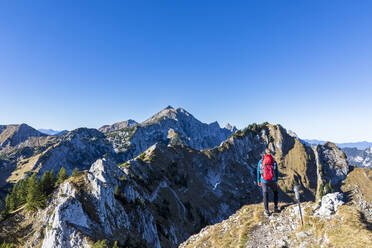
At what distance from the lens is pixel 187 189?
101562mm

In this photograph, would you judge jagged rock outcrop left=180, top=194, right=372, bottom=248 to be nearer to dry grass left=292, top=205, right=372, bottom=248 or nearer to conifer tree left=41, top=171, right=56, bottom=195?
dry grass left=292, top=205, right=372, bottom=248

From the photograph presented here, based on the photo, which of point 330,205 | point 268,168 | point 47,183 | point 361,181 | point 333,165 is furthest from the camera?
point 333,165

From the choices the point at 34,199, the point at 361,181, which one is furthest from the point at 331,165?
the point at 34,199

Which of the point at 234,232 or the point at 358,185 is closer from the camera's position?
the point at 234,232

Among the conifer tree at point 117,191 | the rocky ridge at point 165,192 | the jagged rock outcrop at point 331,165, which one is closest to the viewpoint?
the rocky ridge at point 165,192

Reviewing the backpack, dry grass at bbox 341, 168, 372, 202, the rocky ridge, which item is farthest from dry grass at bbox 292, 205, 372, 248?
dry grass at bbox 341, 168, 372, 202

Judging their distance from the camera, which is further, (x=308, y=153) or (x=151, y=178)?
(x=308, y=153)

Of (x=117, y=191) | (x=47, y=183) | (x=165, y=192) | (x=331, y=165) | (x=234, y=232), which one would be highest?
(x=47, y=183)

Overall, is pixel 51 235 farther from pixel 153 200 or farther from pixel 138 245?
pixel 153 200

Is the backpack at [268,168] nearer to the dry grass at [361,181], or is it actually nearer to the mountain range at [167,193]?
the mountain range at [167,193]

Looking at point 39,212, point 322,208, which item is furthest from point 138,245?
point 322,208

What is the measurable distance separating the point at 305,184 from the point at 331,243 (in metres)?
193

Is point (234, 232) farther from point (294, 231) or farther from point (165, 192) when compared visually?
point (165, 192)

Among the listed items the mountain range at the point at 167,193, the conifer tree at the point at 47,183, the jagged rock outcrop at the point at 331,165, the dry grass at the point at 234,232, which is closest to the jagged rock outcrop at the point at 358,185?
the mountain range at the point at 167,193
